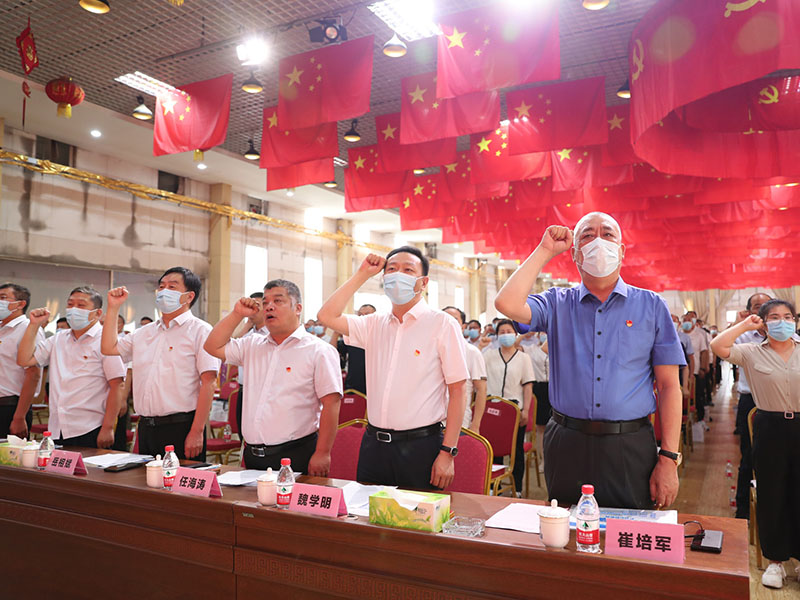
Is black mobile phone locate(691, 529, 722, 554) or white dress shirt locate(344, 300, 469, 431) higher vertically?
white dress shirt locate(344, 300, 469, 431)

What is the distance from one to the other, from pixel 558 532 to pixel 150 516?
1496 mm

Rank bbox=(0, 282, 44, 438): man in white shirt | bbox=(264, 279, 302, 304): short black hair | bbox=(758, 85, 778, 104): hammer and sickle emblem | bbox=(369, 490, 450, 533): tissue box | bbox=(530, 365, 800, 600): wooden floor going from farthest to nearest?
bbox=(758, 85, 778, 104): hammer and sickle emblem → bbox=(0, 282, 44, 438): man in white shirt → bbox=(530, 365, 800, 600): wooden floor → bbox=(264, 279, 302, 304): short black hair → bbox=(369, 490, 450, 533): tissue box

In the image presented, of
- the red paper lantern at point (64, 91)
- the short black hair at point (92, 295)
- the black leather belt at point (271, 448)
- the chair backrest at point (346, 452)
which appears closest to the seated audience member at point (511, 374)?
the chair backrest at point (346, 452)

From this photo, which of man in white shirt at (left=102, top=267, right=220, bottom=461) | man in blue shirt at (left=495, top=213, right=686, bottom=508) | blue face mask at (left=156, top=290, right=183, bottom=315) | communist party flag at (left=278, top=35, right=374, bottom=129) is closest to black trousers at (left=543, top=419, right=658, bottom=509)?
man in blue shirt at (left=495, top=213, right=686, bottom=508)

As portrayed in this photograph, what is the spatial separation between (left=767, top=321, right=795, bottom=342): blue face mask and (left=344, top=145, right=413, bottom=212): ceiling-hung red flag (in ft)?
17.1

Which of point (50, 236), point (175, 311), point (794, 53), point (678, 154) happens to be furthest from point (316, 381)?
point (50, 236)

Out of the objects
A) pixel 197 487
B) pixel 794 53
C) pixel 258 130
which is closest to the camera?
pixel 197 487

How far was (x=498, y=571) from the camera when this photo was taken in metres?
1.57

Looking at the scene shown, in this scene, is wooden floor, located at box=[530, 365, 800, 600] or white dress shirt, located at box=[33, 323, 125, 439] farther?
white dress shirt, located at box=[33, 323, 125, 439]

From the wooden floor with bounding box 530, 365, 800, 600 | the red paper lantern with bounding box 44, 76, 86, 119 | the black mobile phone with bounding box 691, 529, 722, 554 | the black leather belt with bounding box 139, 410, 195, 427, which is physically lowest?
the wooden floor with bounding box 530, 365, 800, 600

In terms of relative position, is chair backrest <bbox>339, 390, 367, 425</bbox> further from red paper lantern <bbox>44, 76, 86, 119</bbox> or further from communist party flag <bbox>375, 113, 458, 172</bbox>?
red paper lantern <bbox>44, 76, 86, 119</bbox>

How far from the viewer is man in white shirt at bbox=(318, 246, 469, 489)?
2.53 metres

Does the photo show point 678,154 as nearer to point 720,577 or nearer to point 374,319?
point 374,319

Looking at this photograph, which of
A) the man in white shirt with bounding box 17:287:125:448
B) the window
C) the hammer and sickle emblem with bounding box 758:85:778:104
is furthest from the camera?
the window
